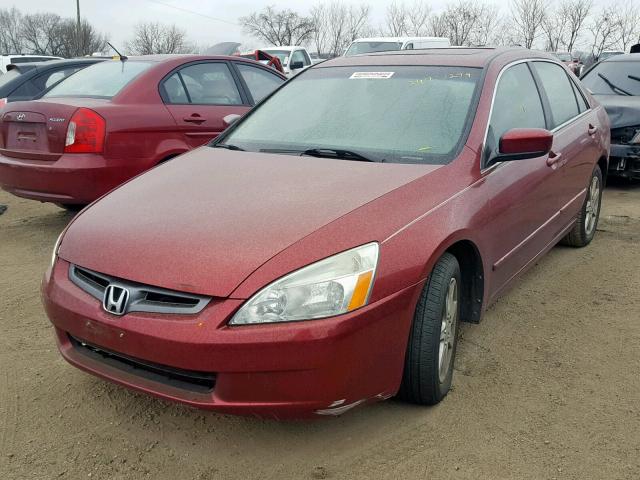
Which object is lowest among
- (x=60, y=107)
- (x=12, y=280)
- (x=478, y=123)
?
(x=12, y=280)

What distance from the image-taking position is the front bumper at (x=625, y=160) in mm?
6625

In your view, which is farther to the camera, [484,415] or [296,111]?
[296,111]

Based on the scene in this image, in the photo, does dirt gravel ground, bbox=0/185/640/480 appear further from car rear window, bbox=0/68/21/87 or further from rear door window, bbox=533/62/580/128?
car rear window, bbox=0/68/21/87

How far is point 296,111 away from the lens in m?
3.55

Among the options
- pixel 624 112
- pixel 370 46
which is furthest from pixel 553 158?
pixel 370 46

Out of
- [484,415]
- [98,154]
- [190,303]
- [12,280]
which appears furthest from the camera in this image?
[98,154]

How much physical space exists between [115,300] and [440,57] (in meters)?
2.33

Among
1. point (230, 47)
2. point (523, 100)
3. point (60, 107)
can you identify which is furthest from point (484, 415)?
point (230, 47)

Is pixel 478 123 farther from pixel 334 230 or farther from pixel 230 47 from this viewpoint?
pixel 230 47

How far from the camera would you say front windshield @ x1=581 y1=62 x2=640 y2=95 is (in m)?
7.52

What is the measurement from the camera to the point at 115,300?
7.37 feet

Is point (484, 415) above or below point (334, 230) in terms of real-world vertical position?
below

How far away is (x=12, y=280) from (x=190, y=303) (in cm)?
267

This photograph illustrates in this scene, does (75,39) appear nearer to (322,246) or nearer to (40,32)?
(40,32)
